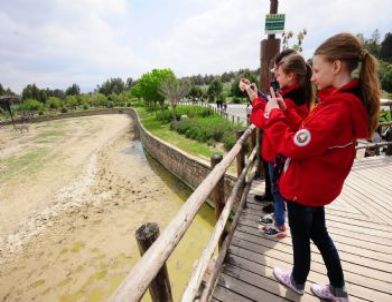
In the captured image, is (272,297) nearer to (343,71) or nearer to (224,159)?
(224,159)

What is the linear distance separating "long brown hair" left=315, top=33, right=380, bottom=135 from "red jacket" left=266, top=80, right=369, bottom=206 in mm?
43

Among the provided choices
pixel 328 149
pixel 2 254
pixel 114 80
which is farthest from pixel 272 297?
pixel 114 80

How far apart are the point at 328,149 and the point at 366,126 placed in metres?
0.21

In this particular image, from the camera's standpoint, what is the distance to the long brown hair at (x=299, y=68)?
1913 millimetres

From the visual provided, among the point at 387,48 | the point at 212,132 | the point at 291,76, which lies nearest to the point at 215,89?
the point at 387,48

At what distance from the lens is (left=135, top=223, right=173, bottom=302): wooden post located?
117 centimetres

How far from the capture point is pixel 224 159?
2.38m

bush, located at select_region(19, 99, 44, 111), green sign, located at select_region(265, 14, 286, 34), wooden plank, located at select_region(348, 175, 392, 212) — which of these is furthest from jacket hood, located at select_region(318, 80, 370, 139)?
bush, located at select_region(19, 99, 44, 111)

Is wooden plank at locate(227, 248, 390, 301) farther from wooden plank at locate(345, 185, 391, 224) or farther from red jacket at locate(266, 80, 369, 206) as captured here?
wooden plank at locate(345, 185, 391, 224)

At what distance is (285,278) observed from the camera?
212cm

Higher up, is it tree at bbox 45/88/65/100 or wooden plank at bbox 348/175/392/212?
tree at bbox 45/88/65/100

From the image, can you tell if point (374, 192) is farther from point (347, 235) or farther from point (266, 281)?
point (266, 281)

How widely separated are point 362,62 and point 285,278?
→ 176 cm

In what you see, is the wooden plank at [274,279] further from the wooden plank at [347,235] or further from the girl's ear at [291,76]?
the girl's ear at [291,76]
